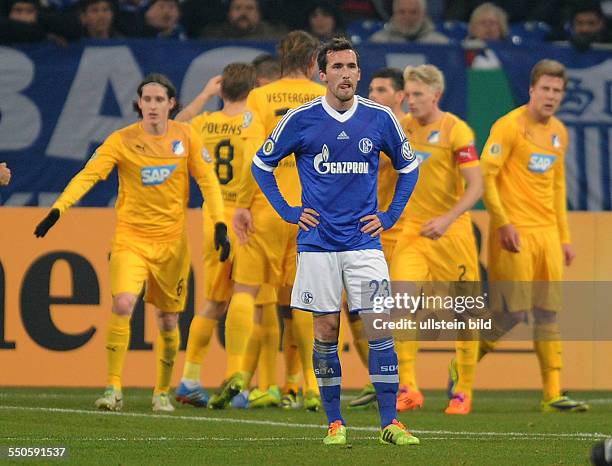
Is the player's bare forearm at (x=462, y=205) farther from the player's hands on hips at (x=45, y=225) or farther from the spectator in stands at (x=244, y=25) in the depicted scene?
the spectator in stands at (x=244, y=25)

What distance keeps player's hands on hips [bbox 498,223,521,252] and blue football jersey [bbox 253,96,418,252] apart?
3.11 metres

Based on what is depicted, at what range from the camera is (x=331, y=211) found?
8.53m

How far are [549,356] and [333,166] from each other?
402 cm

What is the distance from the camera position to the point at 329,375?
858 centimetres

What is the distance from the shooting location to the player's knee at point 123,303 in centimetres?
1098

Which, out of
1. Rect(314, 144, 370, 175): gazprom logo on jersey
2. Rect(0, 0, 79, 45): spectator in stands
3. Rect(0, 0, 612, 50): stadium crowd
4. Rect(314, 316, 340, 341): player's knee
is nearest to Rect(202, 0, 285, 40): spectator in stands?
Rect(0, 0, 612, 50): stadium crowd

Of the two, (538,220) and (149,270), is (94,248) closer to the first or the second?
(149,270)

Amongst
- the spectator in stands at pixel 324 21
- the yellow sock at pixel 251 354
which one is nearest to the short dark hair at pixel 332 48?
the yellow sock at pixel 251 354

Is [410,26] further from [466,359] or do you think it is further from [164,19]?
[466,359]

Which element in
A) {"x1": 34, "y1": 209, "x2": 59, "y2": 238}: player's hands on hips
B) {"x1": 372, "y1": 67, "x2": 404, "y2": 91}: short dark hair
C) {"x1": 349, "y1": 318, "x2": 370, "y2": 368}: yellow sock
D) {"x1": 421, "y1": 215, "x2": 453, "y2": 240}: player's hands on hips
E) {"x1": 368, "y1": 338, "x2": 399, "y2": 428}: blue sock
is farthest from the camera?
{"x1": 349, "y1": 318, "x2": 370, "y2": 368}: yellow sock

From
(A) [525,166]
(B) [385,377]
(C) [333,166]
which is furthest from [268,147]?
(A) [525,166]

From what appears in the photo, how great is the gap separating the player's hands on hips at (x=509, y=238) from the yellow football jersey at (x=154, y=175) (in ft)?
6.97

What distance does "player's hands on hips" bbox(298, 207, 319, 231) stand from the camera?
8.52 m

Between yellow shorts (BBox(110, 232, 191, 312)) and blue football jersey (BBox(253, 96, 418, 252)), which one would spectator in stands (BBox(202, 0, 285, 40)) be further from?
blue football jersey (BBox(253, 96, 418, 252))
